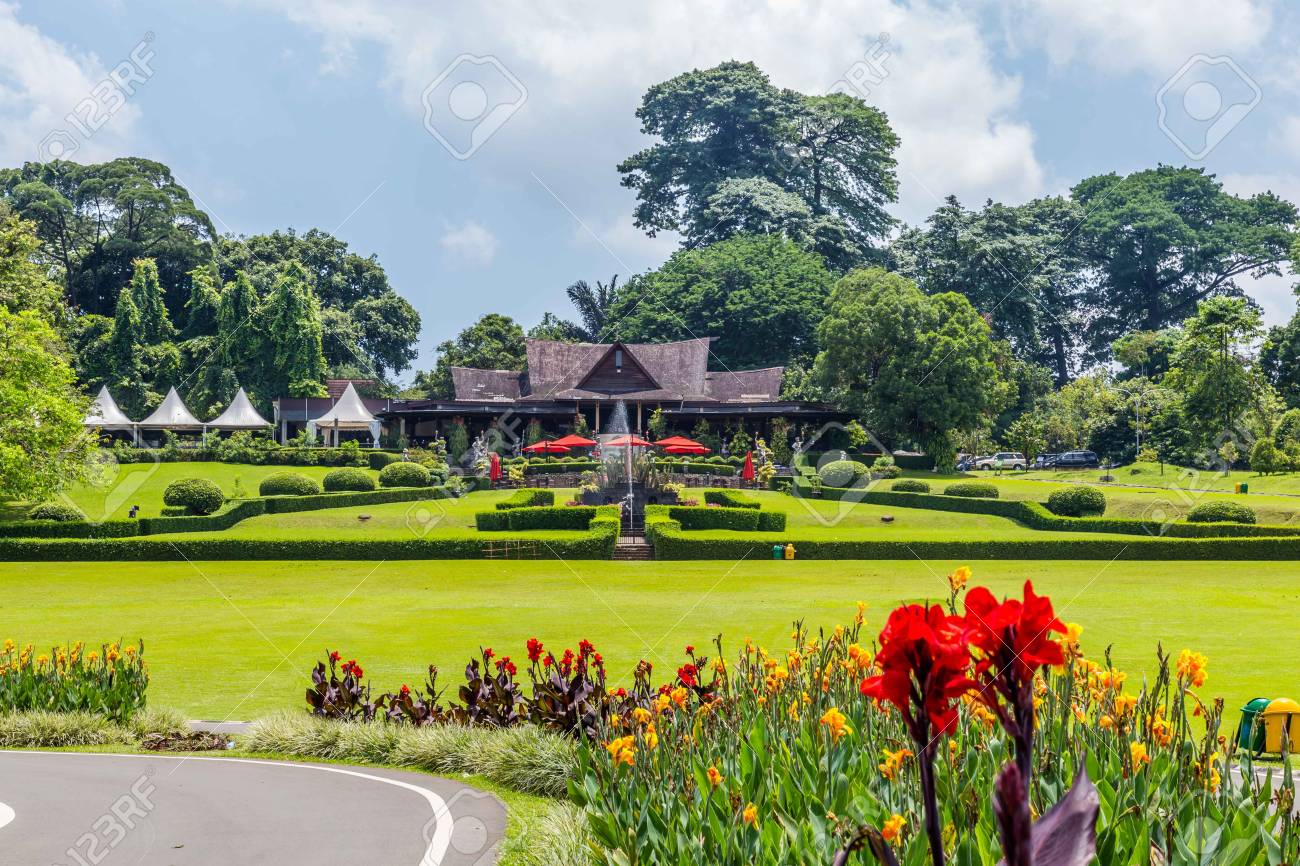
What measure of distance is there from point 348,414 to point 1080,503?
3822 centimetres

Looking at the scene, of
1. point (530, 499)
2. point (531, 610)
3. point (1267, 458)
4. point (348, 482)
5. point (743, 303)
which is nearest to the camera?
point (531, 610)

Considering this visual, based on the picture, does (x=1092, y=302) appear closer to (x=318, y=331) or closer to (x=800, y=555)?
(x=318, y=331)

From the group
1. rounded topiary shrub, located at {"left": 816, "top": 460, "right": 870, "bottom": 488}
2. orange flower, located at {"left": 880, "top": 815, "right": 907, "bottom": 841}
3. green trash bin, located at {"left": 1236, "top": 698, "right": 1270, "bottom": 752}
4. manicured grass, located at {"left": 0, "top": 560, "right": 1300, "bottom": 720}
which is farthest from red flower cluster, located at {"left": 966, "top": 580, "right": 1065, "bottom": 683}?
rounded topiary shrub, located at {"left": 816, "top": 460, "right": 870, "bottom": 488}

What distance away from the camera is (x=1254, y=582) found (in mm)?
23891

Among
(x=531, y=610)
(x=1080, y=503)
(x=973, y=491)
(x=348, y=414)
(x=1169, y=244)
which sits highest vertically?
(x=1169, y=244)

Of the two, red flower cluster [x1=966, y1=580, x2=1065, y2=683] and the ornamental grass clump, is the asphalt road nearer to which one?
the ornamental grass clump

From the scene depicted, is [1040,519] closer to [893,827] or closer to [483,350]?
[893,827]

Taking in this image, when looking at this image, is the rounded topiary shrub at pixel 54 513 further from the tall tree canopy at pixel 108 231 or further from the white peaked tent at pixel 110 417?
the tall tree canopy at pixel 108 231

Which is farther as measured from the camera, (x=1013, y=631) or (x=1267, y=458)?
(x=1267, y=458)

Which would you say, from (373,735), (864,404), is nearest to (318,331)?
(864,404)

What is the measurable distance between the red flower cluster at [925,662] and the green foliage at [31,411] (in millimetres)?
33527

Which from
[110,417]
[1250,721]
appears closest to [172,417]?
[110,417]

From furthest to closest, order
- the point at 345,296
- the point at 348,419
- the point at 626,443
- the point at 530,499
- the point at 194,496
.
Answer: the point at 345,296
the point at 348,419
the point at 626,443
the point at 530,499
the point at 194,496

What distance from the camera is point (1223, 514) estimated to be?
3145 cm
